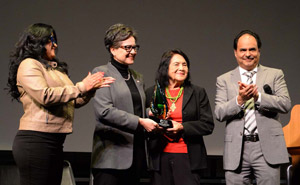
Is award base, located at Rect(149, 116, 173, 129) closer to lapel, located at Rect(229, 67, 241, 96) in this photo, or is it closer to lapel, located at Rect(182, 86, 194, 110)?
lapel, located at Rect(182, 86, 194, 110)

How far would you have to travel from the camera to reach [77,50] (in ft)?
15.7

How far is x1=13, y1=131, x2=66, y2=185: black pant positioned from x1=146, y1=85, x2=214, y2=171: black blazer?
901 mm

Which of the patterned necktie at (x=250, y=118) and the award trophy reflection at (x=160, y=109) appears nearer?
the award trophy reflection at (x=160, y=109)

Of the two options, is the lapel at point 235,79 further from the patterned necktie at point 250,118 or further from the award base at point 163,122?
the award base at point 163,122

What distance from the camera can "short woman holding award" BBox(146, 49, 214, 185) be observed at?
2.94 meters

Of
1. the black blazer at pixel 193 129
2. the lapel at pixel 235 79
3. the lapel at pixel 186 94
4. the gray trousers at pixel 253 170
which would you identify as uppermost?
the lapel at pixel 235 79

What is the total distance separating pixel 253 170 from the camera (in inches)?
119

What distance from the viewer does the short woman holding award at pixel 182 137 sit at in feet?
9.64

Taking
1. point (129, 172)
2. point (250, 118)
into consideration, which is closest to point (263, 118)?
point (250, 118)

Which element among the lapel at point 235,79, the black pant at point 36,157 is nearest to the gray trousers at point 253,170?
the lapel at point 235,79

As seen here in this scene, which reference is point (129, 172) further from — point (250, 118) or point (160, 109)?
point (250, 118)

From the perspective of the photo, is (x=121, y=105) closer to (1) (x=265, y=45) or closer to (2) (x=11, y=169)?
(2) (x=11, y=169)

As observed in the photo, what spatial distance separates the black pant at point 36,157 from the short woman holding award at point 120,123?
46 cm

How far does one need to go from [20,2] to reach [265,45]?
3.08 m
